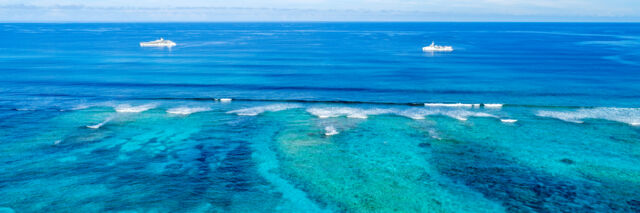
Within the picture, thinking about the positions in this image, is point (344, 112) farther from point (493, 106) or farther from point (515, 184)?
point (515, 184)

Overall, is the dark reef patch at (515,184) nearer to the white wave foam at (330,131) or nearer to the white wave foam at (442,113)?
the white wave foam at (330,131)

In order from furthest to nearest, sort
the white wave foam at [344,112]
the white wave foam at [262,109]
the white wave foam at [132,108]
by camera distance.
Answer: the white wave foam at [132,108] < the white wave foam at [262,109] < the white wave foam at [344,112]

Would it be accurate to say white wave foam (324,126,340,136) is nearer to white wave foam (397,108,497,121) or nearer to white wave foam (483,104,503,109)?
white wave foam (397,108,497,121)

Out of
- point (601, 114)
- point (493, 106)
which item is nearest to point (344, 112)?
point (493, 106)

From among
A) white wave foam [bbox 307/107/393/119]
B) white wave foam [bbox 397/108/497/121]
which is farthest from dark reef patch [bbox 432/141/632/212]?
white wave foam [bbox 307/107/393/119]

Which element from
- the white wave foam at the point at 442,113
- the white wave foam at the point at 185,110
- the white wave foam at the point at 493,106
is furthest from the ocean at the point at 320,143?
the white wave foam at the point at 185,110

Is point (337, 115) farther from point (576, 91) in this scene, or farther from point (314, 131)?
point (576, 91)
